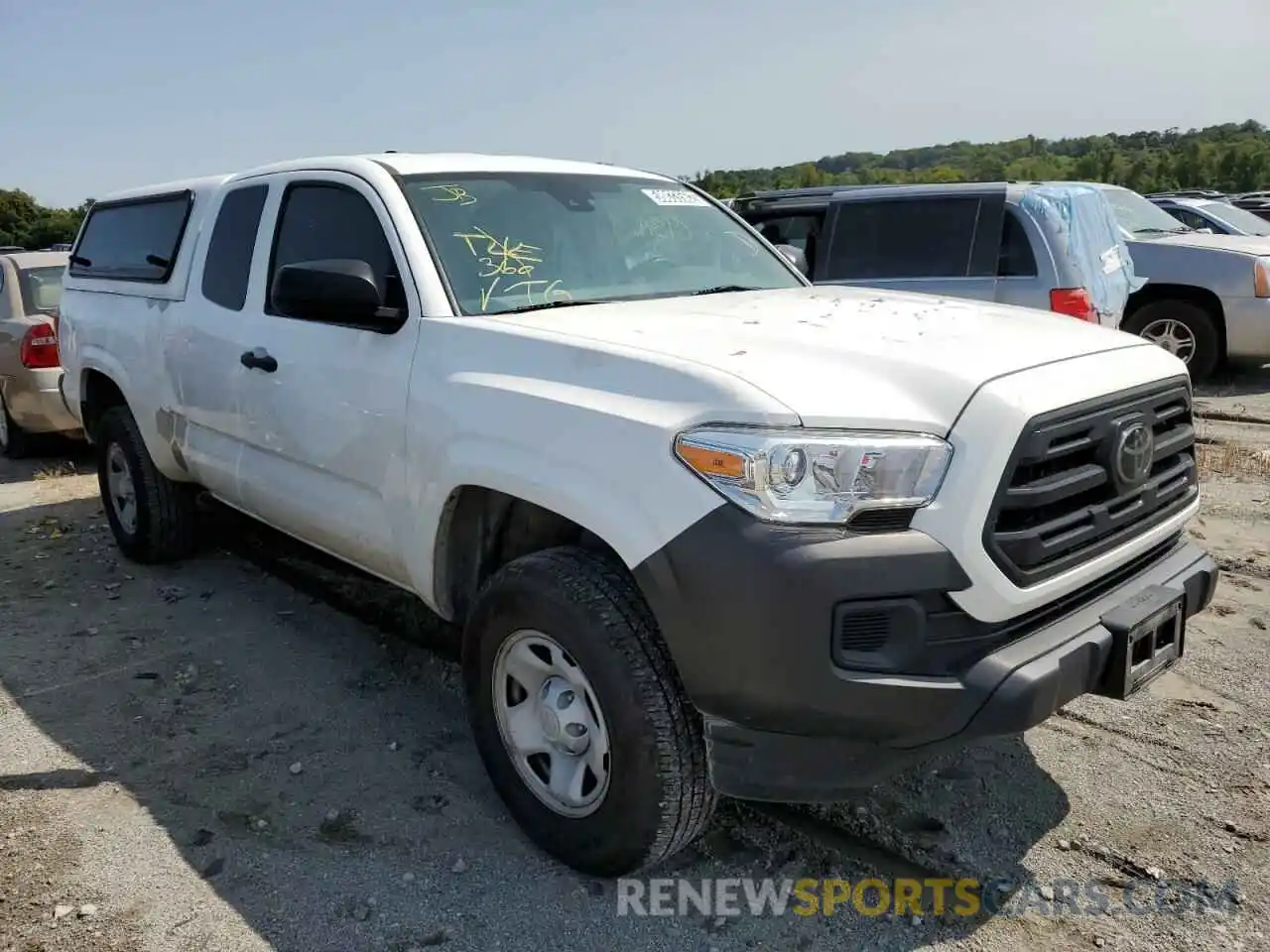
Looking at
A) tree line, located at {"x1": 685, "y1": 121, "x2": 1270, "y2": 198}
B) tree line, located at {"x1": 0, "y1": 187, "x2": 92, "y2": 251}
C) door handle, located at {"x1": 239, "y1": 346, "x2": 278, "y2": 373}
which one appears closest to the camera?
door handle, located at {"x1": 239, "y1": 346, "x2": 278, "y2": 373}

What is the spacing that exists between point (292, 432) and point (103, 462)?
8.74 ft

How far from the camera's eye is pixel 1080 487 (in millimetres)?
2529

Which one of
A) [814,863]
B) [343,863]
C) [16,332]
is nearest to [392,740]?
[343,863]

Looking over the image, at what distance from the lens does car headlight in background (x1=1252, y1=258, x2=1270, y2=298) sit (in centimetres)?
923

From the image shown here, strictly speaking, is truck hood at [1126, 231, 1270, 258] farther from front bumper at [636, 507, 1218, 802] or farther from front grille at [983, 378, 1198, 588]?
front bumper at [636, 507, 1218, 802]

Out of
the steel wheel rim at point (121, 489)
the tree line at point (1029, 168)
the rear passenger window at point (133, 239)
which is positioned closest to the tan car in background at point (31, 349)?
the rear passenger window at point (133, 239)

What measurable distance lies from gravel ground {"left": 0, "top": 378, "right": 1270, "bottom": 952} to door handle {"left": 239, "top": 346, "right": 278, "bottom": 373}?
4.10 ft

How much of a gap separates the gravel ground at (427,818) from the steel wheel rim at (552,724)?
0.24 metres

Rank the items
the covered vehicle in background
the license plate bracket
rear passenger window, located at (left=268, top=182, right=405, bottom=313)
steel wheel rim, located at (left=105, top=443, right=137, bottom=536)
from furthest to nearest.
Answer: the covered vehicle in background, steel wheel rim, located at (left=105, top=443, right=137, bottom=536), rear passenger window, located at (left=268, top=182, right=405, bottom=313), the license plate bracket

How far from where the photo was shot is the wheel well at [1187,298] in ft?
31.1

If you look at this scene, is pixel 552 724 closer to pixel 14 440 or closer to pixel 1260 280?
pixel 14 440

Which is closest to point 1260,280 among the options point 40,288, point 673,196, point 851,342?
point 673,196

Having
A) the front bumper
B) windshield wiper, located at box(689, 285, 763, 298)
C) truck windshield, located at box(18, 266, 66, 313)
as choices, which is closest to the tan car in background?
truck windshield, located at box(18, 266, 66, 313)

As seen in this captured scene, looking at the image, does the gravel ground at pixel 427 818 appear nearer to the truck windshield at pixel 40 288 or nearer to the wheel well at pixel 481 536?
the wheel well at pixel 481 536
